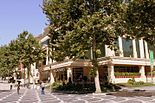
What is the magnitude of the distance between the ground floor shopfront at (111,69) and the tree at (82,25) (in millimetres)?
16401

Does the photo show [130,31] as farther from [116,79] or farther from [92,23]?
[116,79]

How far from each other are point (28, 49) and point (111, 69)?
1890cm

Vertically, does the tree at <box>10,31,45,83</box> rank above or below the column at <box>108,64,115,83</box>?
above

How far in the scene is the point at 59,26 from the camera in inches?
1378

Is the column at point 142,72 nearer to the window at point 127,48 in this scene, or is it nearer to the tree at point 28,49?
the window at point 127,48

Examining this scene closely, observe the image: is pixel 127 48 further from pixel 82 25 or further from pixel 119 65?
pixel 82 25

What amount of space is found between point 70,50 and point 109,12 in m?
6.26

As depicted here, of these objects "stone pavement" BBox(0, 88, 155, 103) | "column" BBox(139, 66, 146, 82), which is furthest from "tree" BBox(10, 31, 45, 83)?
"stone pavement" BBox(0, 88, 155, 103)

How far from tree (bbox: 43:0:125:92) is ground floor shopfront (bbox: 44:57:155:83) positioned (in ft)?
53.8

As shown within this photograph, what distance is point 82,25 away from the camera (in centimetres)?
3167

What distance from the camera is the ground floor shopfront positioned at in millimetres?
51125

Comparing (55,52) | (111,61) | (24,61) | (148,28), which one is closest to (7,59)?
(24,61)

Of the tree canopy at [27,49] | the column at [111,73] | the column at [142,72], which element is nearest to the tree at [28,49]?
the tree canopy at [27,49]

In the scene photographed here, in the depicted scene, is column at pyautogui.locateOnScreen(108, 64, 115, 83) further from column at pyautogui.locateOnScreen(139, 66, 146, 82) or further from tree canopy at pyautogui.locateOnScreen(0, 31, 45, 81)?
tree canopy at pyautogui.locateOnScreen(0, 31, 45, 81)
